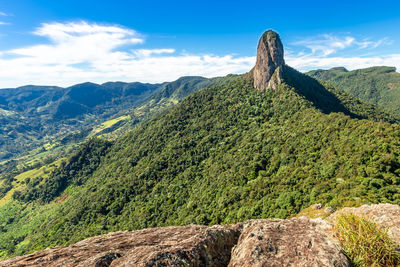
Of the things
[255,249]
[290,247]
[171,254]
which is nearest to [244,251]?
[255,249]

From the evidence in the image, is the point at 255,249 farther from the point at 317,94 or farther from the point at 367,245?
the point at 317,94

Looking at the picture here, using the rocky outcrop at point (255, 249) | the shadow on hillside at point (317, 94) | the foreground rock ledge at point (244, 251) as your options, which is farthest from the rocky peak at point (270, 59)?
the foreground rock ledge at point (244, 251)

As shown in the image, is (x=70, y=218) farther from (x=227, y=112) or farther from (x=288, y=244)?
(x=288, y=244)

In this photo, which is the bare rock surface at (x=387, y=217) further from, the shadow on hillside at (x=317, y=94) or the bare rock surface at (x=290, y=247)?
the shadow on hillside at (x=317, y=94)

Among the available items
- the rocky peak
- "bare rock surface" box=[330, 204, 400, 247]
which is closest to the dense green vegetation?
the rocky peak

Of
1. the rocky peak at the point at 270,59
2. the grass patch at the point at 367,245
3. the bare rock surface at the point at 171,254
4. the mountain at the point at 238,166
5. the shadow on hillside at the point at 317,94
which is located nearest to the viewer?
the grass patch at the point at 367,245
